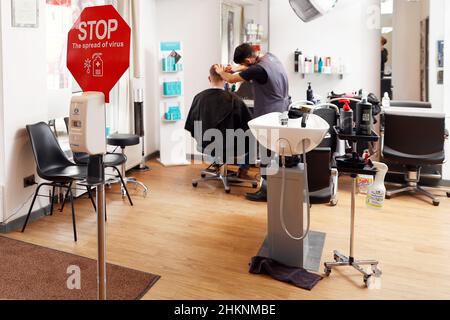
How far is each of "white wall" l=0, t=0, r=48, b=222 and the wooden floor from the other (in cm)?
38

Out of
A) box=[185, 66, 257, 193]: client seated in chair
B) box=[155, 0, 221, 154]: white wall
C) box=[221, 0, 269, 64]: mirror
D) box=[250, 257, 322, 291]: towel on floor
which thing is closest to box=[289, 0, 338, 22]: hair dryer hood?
box=[221, 0, 269, 64]: mirror

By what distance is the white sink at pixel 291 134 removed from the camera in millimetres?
2494

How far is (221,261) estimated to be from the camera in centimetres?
298

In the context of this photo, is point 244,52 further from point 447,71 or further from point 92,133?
point 92,133

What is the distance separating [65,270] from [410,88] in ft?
13.0

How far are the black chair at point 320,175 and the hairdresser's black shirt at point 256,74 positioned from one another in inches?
53.9

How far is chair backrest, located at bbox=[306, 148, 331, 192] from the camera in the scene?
300 cm

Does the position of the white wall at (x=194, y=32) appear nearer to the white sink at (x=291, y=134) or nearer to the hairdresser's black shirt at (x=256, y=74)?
the hairdresser's black shirt at (x=256, y=74)

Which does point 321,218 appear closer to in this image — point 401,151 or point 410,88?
point 401,151

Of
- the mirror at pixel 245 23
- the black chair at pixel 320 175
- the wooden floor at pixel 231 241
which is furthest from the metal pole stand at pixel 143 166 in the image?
the black chair at pixel 320 175

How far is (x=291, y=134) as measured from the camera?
8.33ft

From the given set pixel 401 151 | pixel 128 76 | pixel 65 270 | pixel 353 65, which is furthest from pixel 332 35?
pixel 65 270

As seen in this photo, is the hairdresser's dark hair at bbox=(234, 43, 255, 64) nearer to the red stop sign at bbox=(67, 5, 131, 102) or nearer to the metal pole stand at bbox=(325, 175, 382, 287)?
the metal pole stand at bbox=(325, 175, 382, 287)

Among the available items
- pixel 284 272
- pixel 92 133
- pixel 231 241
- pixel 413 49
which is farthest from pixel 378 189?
pixel 413 49
